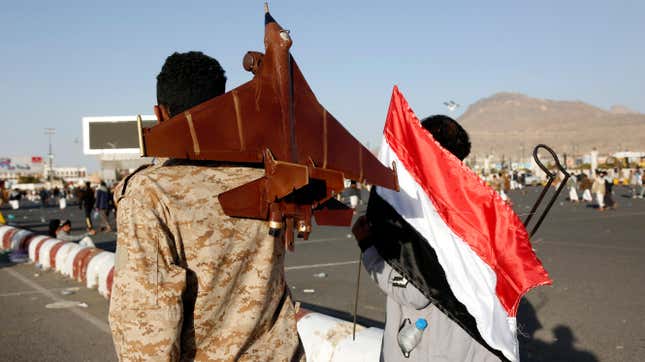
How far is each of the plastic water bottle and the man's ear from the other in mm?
1387

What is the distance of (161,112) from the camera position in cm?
209

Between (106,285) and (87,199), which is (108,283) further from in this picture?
(87,199)

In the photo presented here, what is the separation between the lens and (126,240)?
1.91 metres

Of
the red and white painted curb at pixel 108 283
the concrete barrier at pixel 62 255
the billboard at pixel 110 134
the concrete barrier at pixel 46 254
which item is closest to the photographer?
the red and white painted curb at pixel 108 283

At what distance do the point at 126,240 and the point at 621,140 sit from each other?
578 feet

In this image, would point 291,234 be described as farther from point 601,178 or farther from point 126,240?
point 601,178

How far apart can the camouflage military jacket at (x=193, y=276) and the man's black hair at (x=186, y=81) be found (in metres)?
0.22

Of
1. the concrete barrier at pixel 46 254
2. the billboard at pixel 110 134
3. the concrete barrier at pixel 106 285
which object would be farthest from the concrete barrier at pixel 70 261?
the concrete barrier at pixel 106 285

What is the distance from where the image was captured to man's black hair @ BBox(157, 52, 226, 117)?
210cm

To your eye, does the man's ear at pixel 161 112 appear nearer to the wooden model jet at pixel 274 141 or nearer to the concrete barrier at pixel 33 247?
the wooden model jet at pixel 274 141

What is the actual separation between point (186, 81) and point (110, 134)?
9308 mm

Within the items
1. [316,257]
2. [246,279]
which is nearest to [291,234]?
[246,279]

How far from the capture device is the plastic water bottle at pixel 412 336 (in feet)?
9.00

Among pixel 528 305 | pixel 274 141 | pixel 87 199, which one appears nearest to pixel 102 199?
pixel 87 199
